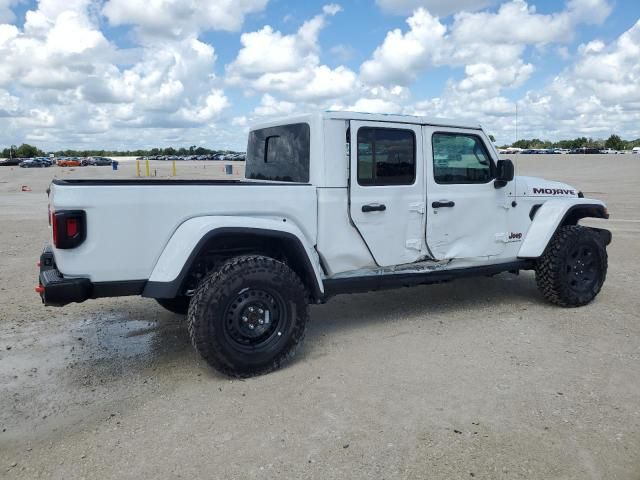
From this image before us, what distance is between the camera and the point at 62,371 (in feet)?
13.8

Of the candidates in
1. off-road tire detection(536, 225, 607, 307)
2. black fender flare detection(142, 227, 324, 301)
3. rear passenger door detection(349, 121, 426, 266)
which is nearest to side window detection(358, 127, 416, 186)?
rear passenger door detection(349, 121, 426, 266)

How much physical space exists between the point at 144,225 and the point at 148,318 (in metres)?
2.09

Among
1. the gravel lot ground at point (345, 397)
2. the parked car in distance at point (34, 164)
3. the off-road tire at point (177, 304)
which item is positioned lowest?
the gravel lot ground at point (345, 397)

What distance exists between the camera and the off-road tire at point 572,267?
217 inches

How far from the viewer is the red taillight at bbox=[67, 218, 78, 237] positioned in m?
3.52

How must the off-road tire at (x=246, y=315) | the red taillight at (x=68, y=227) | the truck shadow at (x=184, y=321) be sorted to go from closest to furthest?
1. the red taillight at (x=68, y=227)
2. the off-road tire at (x=246, y=315)
3. the truck shadow at (x=184, y=321)

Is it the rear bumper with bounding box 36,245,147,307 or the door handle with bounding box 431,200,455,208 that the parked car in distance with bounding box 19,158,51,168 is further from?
the door handle with bounding box 431,200,455,208

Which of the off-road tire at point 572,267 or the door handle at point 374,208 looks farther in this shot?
the off-road tire at point 572,267

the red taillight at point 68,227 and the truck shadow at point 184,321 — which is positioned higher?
the red taillight at point 68,227

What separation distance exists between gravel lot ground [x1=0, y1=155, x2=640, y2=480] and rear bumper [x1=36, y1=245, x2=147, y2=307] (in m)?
0.71

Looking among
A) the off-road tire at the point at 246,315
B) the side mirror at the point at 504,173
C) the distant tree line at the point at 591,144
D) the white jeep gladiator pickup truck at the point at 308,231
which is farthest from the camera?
the distant tree line at the point at 591,144

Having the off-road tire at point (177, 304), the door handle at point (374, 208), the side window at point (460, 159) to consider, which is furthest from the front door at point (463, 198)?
the off-road tire at point (177, 304)

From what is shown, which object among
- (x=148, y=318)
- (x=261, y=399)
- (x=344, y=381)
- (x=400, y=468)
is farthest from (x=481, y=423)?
(x=148, y=318)

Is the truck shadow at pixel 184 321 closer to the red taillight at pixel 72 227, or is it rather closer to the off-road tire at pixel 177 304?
the off-road tire at pixel 177 304
